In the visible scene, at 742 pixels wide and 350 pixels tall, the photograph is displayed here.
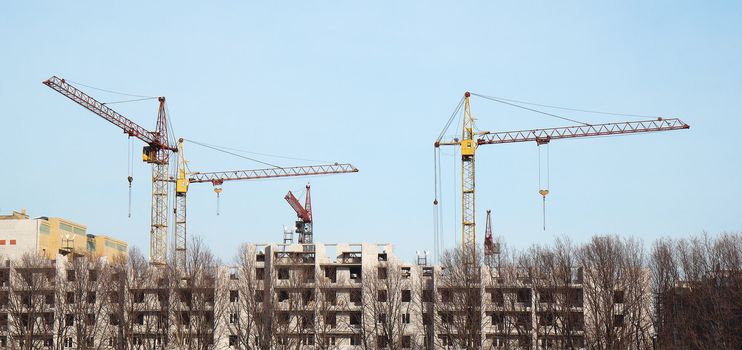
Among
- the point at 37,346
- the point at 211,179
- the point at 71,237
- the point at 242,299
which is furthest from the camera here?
the point at 211,179

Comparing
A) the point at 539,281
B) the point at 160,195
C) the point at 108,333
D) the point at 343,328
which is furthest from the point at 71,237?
the point at 539,281

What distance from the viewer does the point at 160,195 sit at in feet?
399

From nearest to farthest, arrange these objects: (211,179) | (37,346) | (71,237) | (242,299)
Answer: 1. (37,346)
2. (242,299)
3. (71,237)
4. (211,179)

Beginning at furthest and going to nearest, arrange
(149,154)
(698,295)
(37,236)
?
(149,154) → (37,236) → (698,295)

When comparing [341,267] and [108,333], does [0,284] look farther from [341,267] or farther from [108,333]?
[341,267]

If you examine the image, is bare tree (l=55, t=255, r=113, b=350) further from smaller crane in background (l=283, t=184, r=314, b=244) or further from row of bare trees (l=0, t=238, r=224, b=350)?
smaller crane in background (l=283, t=184, r=314, b=244)

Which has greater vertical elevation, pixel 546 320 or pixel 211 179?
pixel 211 179

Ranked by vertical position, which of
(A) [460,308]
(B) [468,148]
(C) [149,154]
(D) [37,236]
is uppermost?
(C) [149,154]

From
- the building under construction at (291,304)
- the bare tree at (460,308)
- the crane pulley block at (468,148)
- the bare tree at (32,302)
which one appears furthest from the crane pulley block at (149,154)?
the bare tree at (460,308)

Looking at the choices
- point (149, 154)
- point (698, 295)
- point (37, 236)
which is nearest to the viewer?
point (698, 295)

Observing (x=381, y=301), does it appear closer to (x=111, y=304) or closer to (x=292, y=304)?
(x=292, y=304)

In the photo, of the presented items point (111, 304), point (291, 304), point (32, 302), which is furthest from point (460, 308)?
point (32, 302)

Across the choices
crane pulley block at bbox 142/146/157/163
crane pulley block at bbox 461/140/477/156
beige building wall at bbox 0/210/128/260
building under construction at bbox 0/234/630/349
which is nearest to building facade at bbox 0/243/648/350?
building under construction at bbox 0/234/630/349

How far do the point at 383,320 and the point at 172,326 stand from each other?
56.0ft
